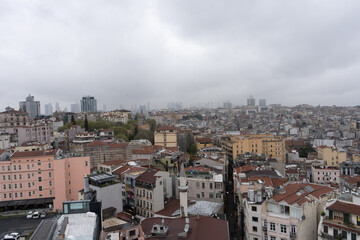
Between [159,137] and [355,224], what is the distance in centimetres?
3781

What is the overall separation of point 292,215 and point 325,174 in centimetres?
1954

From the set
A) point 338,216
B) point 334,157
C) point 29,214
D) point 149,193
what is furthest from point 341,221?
point 334,157

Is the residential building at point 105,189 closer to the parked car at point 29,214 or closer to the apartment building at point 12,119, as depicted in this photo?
the parked car at point 29,214

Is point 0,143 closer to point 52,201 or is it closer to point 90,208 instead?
point 52,201

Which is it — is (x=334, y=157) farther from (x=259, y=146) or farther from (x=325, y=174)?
(x=325, y=174)

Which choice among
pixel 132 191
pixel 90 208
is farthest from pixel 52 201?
pixel 90 208

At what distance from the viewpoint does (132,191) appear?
21.5 m

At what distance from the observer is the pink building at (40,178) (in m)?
24.3

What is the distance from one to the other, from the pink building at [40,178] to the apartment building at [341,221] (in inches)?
747

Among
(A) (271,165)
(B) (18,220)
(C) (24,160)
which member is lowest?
(B) (18,220)

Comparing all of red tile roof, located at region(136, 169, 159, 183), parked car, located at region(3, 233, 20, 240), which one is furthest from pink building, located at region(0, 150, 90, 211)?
red tile roof, located at region(136, 169, 159, 183)

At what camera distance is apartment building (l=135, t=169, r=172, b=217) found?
64.3 feet

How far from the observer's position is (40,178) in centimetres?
2506

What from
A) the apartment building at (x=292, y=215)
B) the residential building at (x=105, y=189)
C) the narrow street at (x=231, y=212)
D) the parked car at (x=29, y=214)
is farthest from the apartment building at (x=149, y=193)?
the parked car at (x=29, y=214)
